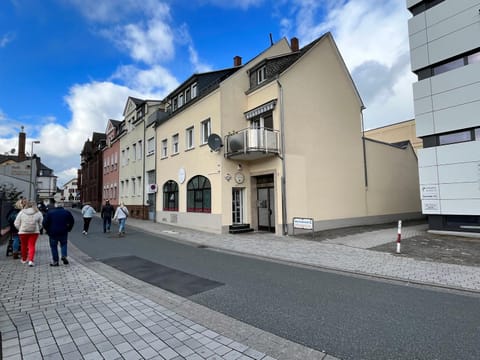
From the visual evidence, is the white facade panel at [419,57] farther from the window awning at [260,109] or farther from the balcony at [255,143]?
the balcony at [255,143]

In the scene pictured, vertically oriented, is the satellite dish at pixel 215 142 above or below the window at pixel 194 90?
below

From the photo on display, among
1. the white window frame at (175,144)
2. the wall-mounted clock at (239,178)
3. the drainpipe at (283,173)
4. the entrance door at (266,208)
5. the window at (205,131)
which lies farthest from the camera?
the white window frame at (175,144)

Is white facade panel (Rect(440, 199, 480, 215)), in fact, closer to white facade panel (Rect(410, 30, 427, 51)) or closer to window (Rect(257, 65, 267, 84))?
white facade panel (Rect(410, 30, 427, 51))

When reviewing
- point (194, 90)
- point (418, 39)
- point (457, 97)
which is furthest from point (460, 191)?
point (194, 90)

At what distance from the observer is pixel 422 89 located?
14219 mm

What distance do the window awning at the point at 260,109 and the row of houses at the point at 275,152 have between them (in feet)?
0.18

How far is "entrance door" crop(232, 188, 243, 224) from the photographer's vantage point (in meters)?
15.5

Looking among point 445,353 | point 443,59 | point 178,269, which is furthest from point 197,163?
point 445,353

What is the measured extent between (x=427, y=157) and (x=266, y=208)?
8.51m

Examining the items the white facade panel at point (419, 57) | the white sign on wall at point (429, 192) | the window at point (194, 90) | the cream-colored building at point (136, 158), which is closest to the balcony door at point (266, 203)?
the white sign on wall at point (429, 192)

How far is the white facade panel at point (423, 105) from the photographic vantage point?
1398 cm

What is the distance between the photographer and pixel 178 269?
718 cm

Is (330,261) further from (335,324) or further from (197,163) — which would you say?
(197,163)

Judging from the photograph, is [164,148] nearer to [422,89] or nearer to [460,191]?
[422,89]
